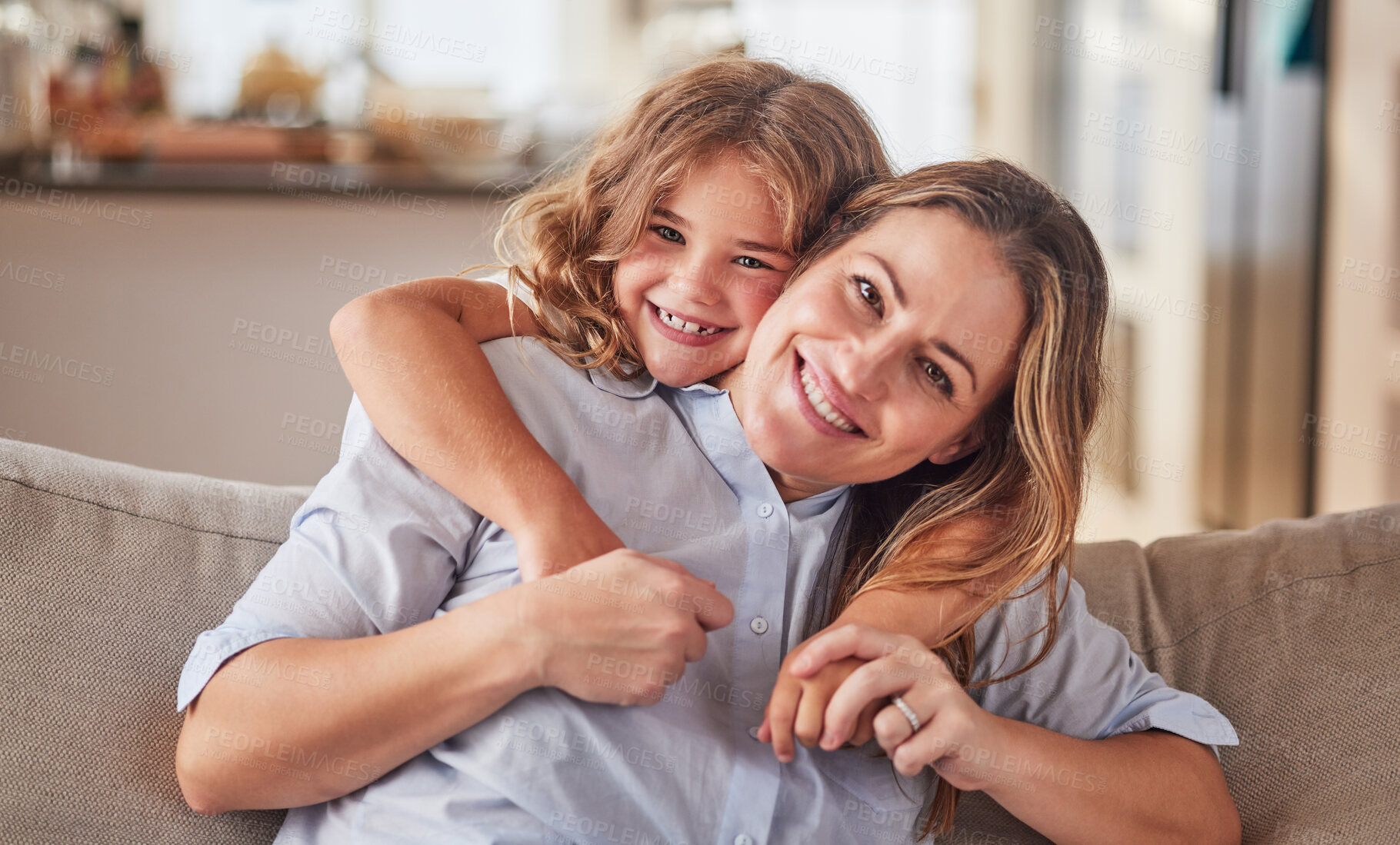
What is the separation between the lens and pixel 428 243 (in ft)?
8.98

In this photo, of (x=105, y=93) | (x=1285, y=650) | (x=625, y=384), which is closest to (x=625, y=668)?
(x=625, y=384)

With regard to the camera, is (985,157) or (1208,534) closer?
(985,157)

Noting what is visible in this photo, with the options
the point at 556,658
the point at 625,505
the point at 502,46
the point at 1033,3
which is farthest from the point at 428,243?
the point at 1033,3

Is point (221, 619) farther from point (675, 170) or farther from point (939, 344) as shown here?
point (939, 344)

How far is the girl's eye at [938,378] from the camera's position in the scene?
933mm

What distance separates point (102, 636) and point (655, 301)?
0.59 metres

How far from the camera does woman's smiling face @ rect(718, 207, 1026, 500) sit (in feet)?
2.99

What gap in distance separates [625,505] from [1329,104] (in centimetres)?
219

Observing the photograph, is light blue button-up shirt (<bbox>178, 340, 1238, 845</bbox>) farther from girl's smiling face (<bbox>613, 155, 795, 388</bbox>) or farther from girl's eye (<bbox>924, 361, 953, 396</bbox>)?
girl's eye (<bbox>924, 361, 953, 396</bbox>)

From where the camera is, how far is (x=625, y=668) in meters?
0.82

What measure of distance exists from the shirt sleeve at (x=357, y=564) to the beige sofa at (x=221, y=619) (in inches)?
4.6

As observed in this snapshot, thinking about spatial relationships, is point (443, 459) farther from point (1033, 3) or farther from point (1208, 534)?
point (1033, 3)

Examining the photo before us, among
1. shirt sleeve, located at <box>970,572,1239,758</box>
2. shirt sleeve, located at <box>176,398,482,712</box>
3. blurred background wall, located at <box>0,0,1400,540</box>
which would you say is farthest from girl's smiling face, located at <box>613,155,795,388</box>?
blurred background wall, located at <box>0,0,1400,540</box>

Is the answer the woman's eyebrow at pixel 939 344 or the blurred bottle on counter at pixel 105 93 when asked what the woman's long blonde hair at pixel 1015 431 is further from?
the blurred bottle on counter at pixel 105 93
